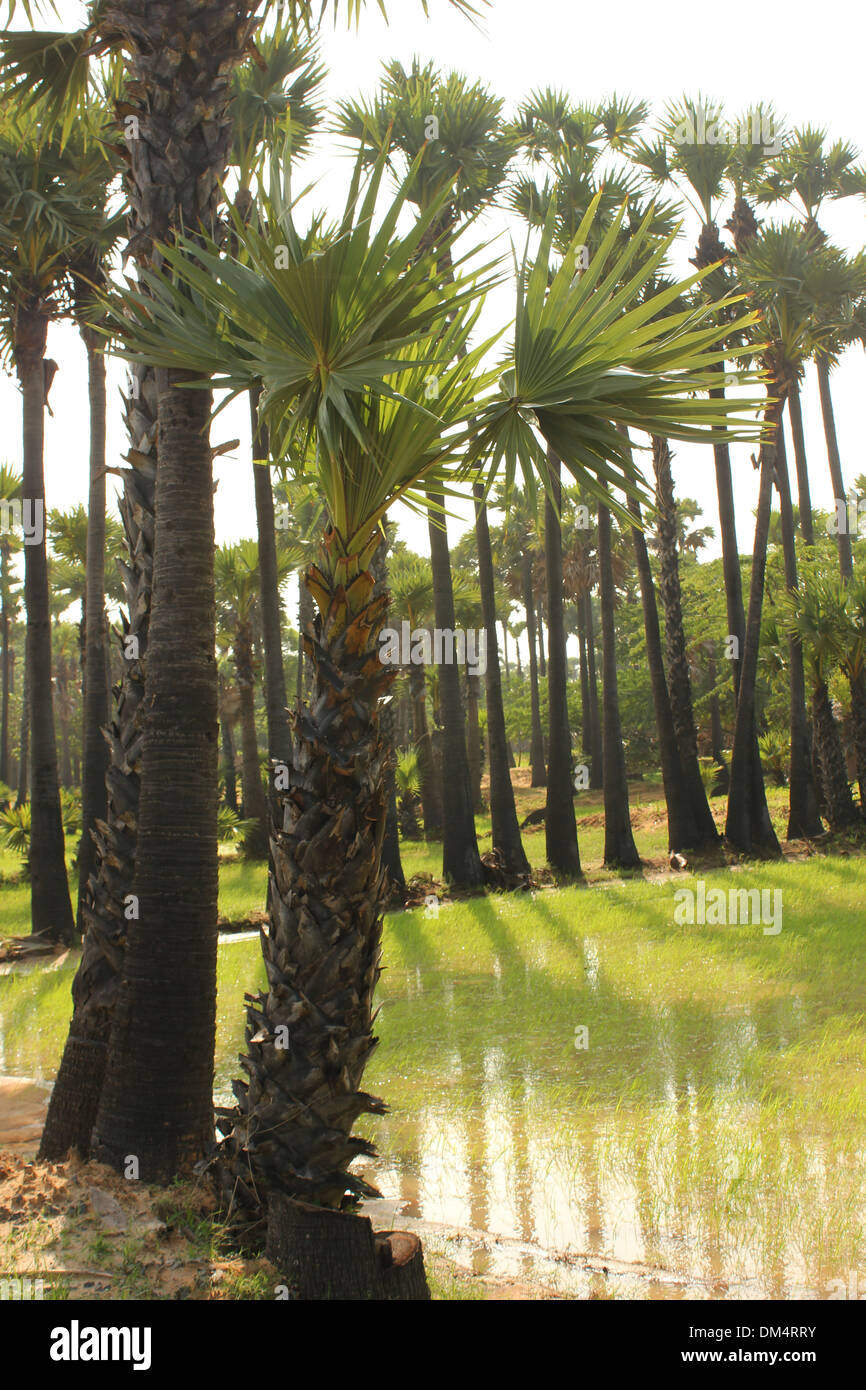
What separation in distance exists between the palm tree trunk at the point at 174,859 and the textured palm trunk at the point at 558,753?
15.2 m

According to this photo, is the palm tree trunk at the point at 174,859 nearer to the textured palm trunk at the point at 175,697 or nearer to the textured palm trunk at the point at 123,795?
the textured palm trunk at the point at 175,697

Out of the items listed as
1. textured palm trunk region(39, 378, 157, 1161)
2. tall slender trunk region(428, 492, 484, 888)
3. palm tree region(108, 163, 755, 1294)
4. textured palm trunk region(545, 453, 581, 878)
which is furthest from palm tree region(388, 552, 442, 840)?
palm tree region(108, 163, 755, 1294)

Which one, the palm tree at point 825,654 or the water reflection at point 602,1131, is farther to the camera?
the palm tree at point 825,654

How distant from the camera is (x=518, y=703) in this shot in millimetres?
59750

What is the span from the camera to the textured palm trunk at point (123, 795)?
6230mm

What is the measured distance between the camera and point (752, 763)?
21.4 metres

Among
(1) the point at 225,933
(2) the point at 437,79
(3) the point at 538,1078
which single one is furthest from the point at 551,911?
(2) the point at 437,79

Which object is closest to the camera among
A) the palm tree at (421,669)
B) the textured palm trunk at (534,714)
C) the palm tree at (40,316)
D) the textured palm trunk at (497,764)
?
the palm tree at (40,316)

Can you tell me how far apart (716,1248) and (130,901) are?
12.0ft

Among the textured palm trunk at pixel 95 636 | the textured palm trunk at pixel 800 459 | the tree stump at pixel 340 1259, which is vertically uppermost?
the textured palm trunk at pixel 800 459

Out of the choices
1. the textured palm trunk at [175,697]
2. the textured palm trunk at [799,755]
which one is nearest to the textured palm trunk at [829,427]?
the textured palm trunk at [799,755]

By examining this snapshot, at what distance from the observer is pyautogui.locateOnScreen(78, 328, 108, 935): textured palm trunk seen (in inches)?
606

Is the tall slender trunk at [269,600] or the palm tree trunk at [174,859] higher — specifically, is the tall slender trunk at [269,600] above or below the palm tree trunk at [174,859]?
above

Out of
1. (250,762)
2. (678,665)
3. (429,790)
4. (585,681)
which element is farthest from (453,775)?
(585,681)
